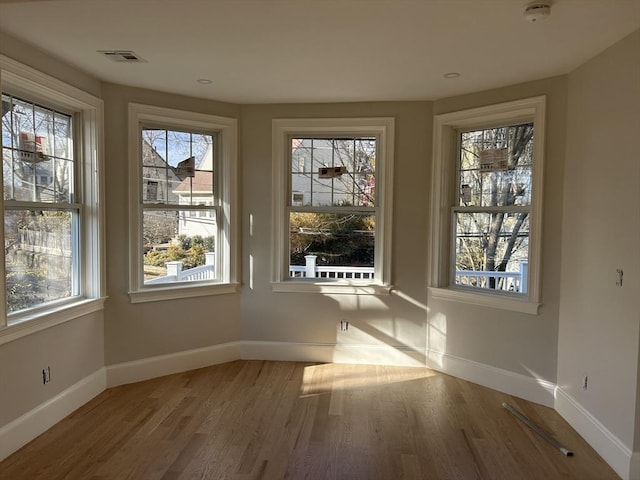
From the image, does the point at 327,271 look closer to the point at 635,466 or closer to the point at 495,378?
the point at 495,378

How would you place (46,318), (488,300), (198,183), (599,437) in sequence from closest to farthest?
(599,437) < (46,318) < (488,300) < (198,183)

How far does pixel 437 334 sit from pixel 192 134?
2.91 m

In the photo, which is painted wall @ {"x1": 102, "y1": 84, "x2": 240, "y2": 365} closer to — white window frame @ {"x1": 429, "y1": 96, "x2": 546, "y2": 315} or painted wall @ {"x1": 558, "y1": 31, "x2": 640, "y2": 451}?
white window frame @ {"x1": 429, "y1": 96, "x2": 546, "y2": 315}

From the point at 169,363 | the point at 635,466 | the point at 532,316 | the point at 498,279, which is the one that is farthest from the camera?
the point at 169,363

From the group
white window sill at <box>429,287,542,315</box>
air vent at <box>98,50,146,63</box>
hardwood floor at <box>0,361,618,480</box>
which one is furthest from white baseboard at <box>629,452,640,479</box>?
air vent at <box>98,50,146,63</box>

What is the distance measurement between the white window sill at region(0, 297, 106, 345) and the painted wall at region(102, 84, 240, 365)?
0.79 feet

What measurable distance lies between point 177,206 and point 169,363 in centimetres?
141

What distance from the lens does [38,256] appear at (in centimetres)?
302

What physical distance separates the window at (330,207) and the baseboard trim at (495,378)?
2.70 ft

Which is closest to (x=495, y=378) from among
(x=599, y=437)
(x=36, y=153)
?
(x=599, y=437)

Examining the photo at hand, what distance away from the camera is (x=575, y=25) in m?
2.38

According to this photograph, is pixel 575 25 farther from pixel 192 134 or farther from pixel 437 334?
pixel 192 134

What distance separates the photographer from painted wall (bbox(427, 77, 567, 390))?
334 centimetres

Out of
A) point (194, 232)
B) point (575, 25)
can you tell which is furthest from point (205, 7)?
point (194, 232)
